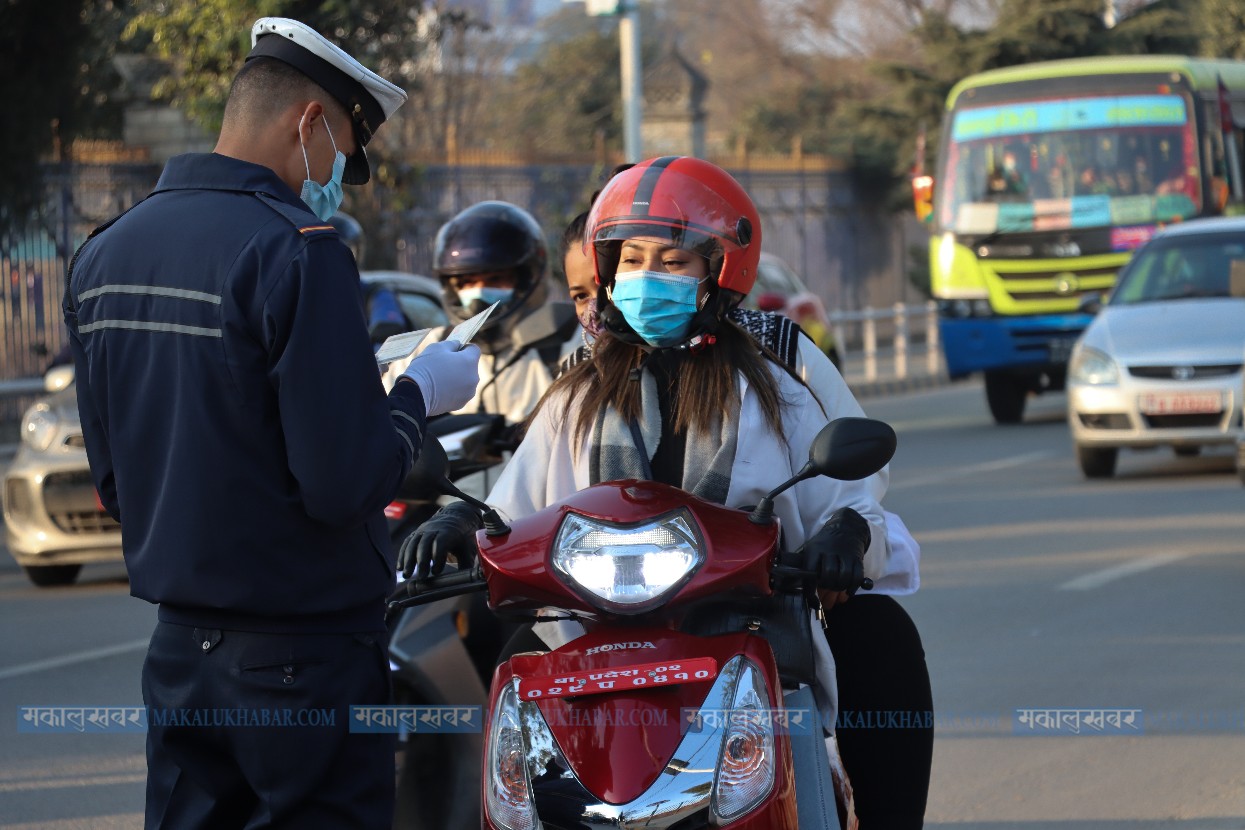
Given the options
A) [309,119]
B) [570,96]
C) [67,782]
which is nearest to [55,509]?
[67,782]

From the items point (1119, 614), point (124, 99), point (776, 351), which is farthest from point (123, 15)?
point (776, 351)

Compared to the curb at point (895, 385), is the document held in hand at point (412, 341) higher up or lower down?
higher up

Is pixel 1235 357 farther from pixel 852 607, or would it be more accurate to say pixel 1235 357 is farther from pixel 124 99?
pixel 124 99

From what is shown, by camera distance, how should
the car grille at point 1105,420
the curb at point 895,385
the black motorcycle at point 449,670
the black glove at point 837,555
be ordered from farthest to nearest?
the curb at point 895,385, the car grille at point 1105,420, the black motorcycle at point 449,670, the black glove at point 837,555

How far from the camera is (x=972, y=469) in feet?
46.8

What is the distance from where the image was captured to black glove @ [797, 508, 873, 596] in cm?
317

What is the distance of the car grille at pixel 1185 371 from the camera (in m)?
12.8

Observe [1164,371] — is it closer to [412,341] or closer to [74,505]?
[74,505]

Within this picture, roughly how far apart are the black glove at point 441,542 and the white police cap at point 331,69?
27.1 inches

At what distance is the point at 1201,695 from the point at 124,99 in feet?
51.8

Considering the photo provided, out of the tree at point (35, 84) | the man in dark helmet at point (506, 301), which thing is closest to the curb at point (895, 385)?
the tree at point (35, 84)

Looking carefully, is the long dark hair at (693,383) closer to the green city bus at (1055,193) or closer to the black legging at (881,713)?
the black legging at (881,713)

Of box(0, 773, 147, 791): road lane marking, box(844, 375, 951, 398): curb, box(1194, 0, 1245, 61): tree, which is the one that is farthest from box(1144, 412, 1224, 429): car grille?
box(1194, 0, 1245, 61): tree

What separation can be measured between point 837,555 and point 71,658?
5.59 meters
